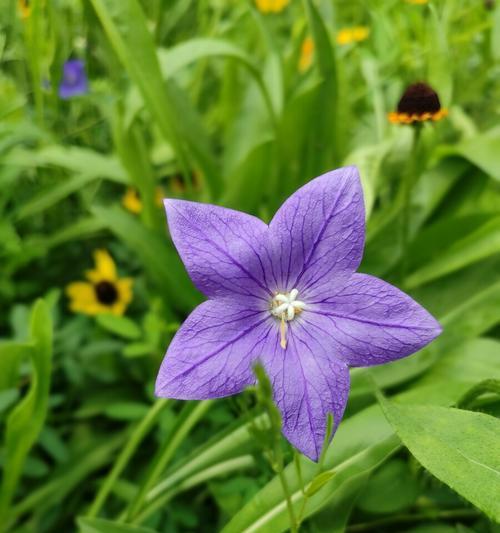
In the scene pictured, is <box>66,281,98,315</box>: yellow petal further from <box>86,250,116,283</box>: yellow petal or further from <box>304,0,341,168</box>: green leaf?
<box>304,0,341,168</box>: green leaf

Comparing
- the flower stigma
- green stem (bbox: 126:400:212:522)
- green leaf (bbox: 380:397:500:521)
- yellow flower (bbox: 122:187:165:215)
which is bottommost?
green stem (bbox: 126:400:212:522)

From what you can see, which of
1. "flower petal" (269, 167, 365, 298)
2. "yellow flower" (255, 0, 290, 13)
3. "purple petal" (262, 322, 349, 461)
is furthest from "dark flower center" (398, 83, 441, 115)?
"yellow flower" (255, 0, 290, 13)

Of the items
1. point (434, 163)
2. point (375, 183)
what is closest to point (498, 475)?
point (375, 183)

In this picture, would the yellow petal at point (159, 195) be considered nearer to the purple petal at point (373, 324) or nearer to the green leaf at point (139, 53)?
the green leaf at point (139, 53)

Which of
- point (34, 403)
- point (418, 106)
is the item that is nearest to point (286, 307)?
point (418, 106)

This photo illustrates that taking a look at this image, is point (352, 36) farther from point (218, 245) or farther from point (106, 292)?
point (218, 245)

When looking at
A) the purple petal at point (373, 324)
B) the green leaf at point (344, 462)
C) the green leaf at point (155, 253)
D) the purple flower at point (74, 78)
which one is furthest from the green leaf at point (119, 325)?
the purple flower at point (74, 78)

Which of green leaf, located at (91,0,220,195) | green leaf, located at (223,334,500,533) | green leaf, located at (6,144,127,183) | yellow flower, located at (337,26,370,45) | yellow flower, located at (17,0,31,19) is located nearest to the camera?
green leaf, located at (223,334,500,533)
